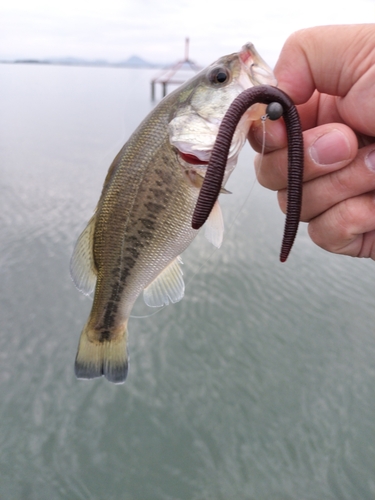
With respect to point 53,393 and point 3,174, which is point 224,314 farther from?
point 3,174

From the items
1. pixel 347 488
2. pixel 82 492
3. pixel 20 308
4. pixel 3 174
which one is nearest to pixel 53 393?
pixel 82 492

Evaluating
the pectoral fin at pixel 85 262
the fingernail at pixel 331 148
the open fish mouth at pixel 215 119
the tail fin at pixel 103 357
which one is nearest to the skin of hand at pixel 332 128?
the fingernail at pixel 331 148

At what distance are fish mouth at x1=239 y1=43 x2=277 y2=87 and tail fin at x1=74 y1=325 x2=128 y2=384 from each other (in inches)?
74.0

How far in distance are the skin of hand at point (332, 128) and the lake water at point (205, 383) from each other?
1237 mm

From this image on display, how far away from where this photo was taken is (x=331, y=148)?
183 centimetres

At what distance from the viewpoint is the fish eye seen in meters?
1.79

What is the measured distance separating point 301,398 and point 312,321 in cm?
176

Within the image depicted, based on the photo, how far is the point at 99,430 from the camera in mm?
4969

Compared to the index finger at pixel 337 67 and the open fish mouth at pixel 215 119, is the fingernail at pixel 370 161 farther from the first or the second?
the open fish mouth at pixel 215 119

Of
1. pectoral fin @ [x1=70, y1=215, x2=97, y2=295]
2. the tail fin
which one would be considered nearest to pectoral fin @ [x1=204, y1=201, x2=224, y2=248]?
pectoral fin @ [x1=70, y1=215, x2=97, y2=295]

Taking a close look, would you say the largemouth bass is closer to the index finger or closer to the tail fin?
the tail fin

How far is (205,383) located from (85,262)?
4.14 metres

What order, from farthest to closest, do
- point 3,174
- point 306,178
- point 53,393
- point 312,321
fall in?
point 3,174
point 312,321
point 53,393
point 306,178

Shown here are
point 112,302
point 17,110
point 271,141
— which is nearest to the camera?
point 271,141
